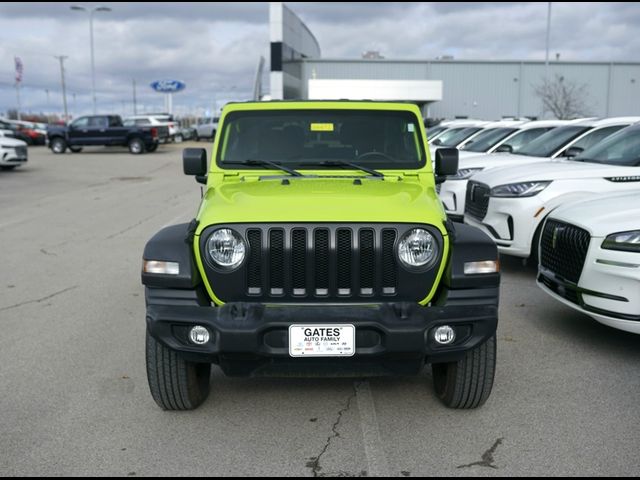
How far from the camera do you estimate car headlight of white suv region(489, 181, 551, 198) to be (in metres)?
7.59

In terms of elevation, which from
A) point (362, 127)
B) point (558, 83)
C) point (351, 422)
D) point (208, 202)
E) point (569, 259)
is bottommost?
point (351, 422)

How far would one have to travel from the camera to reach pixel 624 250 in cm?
488

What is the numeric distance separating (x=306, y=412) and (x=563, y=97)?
52.6 meters

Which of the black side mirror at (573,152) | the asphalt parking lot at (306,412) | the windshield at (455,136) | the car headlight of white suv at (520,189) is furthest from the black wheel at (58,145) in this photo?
the car headlight of white suv at (520,189)

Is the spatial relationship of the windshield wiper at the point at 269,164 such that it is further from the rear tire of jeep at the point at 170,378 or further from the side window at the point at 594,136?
the side window at the point at 594,136

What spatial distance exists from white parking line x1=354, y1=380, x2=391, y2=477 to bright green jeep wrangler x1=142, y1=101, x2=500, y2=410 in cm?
38

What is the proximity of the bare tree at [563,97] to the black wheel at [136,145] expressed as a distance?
29.8 metres

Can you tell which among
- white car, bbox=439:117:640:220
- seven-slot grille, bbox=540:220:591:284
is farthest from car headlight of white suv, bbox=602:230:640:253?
white car, bbox=439:117:640:220

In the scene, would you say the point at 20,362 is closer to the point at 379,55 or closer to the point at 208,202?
the point at 208,202

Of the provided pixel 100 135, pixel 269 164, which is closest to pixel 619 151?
pixel 269 164

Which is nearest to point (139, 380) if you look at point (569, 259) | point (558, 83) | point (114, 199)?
point (569, 259)

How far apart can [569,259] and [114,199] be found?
1245 centimetres

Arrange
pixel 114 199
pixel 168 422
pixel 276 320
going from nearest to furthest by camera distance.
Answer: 1. pixel 276 320
2. pixel 168 422
3. pixel 114 199

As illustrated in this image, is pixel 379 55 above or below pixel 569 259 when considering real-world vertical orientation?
above
